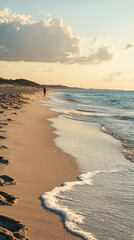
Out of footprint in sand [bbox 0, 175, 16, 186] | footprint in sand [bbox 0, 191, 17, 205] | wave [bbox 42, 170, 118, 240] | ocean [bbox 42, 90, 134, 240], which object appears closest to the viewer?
wave [bbox 42, 170, 118, 240]

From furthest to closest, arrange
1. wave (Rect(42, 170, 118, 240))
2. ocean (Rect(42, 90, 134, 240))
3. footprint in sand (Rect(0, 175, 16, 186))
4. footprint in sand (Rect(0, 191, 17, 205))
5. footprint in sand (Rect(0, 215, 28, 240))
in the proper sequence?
1. footprint in sand (Rect(0, 175, 16, 186))
2. footprint in sand (Rect(0, 191, 17, 205))
3. ocean (Rect(42, 90, 134, 240))
4. wave (Rect(42, 170, 118, 240))
5. footprint in sand (Rect(0, 215, 28, 240))

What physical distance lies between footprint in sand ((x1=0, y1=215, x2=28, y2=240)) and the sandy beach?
0.03 m

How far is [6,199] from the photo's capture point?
12.0ft

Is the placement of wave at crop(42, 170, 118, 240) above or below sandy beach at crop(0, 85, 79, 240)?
below

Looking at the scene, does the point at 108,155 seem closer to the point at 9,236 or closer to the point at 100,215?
the point at 100,215

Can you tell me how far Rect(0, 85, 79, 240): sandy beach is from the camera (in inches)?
124

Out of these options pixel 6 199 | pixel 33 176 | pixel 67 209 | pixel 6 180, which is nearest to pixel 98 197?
pixel 67 209

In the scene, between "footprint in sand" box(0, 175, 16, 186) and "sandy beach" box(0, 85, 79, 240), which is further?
"footprint in sand" box(0, 175, 16, 186)

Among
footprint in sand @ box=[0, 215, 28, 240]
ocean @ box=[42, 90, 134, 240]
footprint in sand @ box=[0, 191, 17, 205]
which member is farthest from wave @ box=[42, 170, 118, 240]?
footprint in sand @ box=[0, 215, 28, 240]

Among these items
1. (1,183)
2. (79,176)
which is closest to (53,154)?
(79,176)

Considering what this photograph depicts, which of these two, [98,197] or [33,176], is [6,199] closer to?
[33,176]

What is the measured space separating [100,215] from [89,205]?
337 millimetres

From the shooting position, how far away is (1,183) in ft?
13.8

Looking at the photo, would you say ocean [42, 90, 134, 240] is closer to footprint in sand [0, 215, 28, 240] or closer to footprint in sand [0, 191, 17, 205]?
footprint in sand [0, 191, 17, 205]
